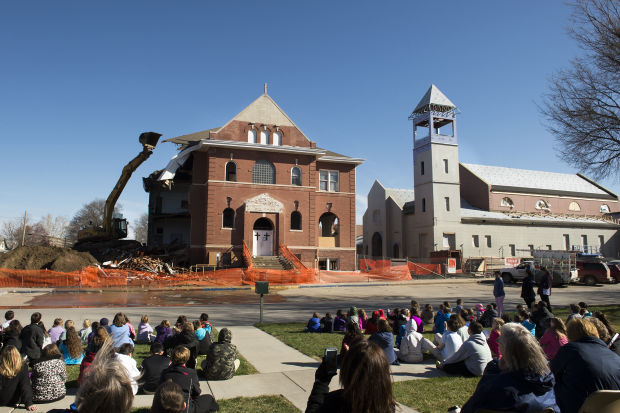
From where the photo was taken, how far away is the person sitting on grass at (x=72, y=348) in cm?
859

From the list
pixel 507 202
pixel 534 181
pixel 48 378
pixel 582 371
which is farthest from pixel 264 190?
pixel 534 181

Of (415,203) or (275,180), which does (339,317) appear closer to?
(275,180)

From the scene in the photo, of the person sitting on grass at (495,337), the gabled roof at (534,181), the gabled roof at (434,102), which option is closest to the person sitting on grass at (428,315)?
the person sitting on grass at (495,337)

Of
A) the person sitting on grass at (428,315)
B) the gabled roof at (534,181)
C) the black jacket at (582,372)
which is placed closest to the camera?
the black jacket at (582,372)

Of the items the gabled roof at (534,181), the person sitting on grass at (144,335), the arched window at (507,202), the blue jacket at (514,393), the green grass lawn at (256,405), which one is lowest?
the green grass lawn at (256,405)

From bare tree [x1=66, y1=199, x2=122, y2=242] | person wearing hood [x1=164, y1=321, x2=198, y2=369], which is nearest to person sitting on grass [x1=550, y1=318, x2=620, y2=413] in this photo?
person wearing hood [x1=164, y1=321, x2=198, y2=369]

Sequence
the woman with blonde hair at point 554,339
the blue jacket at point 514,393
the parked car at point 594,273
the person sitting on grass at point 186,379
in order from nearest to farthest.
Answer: the blue jacket at point 514,393 → the person sitting on grass at point 186,379 → the woman with blonde hair at point 554,339 → the parked car at point 594,273

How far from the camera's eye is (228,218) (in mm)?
35906

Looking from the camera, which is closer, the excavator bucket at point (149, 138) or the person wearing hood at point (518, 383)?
the person wearing hood at point (518, 383)

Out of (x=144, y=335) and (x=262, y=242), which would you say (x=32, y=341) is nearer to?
(x=144, y=335)

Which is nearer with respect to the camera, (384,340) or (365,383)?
(365,383)

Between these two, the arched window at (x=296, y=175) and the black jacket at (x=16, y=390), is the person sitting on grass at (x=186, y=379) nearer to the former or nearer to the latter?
the black jacket at (x=16, y=390)

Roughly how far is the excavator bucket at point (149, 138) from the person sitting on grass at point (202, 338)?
102 ft

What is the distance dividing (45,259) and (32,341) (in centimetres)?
2751
